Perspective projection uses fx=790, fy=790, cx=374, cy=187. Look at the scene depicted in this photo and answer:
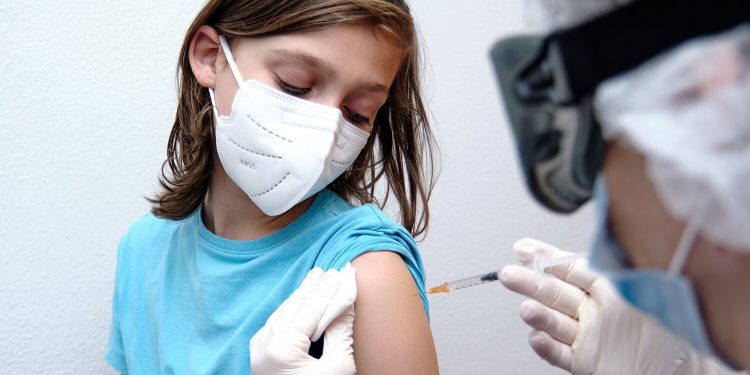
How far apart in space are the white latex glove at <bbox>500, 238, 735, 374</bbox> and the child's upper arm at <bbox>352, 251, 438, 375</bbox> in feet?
0.54

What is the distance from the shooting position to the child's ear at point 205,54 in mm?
1371

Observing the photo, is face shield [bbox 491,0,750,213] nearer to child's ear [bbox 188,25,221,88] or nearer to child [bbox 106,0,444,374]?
child [bbox 106,0,444,374]

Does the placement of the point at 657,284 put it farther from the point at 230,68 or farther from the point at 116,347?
the point at 116,347

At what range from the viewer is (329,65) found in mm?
1229

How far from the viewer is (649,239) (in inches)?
24.0

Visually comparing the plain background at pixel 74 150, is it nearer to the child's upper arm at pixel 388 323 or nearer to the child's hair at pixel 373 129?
the child's hair at pixel 373 129

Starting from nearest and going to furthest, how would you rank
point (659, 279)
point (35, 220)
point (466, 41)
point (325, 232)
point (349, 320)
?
point (659, 279), point (349, 320), point (325, 232), point (35, 220), point (466, 41)

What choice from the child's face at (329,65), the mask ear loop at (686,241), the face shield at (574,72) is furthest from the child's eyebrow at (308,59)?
the mask ear loop at (686,241)

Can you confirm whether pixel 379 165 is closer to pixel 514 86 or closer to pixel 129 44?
pixel 129 44

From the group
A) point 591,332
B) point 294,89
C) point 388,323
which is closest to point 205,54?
point 294,89

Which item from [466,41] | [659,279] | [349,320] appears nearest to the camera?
[659,279]

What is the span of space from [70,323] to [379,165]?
71 cm

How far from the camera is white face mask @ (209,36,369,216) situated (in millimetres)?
1235

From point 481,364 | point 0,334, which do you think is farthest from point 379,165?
point 0,334
